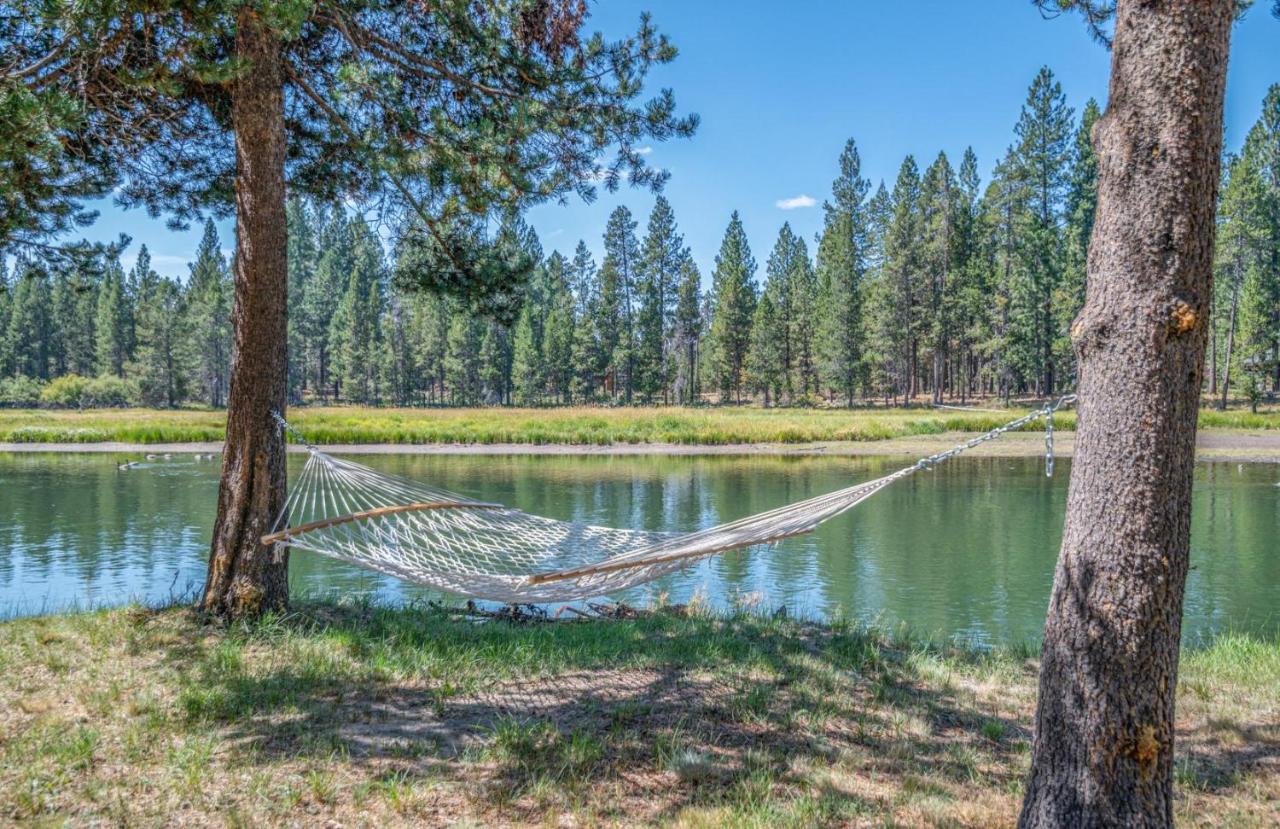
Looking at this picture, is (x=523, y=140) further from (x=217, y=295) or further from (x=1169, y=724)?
(x=217, y=295)

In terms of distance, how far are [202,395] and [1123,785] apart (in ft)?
157

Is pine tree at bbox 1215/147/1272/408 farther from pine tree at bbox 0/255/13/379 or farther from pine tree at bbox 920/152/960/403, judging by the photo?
pine tree at bbox 0/255/13/379

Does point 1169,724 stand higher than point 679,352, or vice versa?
point 679,352

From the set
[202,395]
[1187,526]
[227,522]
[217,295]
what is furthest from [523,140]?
[202,395]

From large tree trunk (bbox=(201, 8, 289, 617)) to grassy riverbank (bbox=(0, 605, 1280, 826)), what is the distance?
237 mm

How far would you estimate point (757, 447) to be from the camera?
21.1 metres

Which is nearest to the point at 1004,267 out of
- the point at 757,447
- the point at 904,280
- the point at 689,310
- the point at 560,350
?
the point at 904,280

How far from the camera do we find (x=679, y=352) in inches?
1757

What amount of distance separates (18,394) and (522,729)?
4820 centimetres

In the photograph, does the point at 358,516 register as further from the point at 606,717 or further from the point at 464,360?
the point at 464,360

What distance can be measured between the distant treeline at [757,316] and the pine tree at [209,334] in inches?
5.7

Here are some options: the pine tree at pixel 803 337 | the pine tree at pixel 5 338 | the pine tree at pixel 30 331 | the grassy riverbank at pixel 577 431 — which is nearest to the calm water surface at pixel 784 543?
the grassy riverbank at pixel 577 431

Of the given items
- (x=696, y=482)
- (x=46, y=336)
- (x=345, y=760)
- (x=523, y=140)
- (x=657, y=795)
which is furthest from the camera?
(x=46, y=336)

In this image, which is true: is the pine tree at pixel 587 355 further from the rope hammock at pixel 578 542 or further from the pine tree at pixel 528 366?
the rope hammock at pixel 578 542
